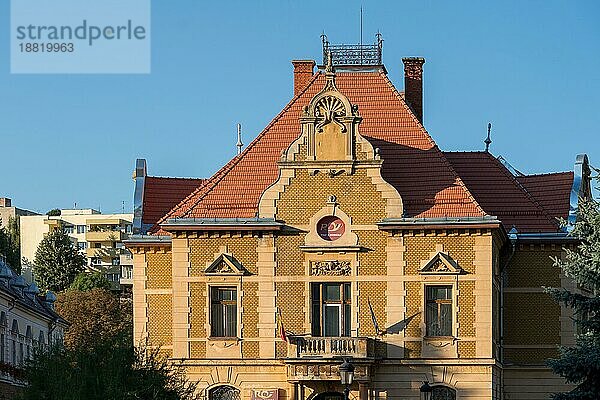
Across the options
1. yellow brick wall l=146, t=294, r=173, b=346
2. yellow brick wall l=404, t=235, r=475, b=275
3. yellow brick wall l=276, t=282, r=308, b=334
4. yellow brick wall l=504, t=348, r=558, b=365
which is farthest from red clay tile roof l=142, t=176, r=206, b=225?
yellow brick wall l=504, t=348, r=558, b=365

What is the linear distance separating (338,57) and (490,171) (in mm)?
7945

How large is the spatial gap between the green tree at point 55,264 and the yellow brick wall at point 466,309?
85.3m

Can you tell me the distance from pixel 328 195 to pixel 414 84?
451 inches

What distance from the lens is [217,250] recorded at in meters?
55.4

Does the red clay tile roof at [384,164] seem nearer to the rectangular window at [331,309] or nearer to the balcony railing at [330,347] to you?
the rectangular window at [331,309]

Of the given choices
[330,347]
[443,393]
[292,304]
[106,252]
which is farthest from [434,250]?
[106,252]

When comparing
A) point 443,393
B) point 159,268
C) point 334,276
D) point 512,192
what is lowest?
point 443,393

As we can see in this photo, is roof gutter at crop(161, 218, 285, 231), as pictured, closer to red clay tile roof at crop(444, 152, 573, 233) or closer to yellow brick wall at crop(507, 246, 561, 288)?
yellow brick wall at crop(507, 246, 561, 288)

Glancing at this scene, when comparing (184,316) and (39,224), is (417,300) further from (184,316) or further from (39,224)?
(39,224)

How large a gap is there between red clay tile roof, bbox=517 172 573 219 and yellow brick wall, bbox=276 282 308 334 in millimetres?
11898

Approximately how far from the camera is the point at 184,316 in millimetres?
55062

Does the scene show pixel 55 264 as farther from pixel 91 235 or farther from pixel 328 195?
pixel 328 195

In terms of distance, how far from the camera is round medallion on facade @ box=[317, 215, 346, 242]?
181 feet

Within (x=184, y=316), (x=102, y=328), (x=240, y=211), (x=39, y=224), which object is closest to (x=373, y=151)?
(x=240, y=211)
